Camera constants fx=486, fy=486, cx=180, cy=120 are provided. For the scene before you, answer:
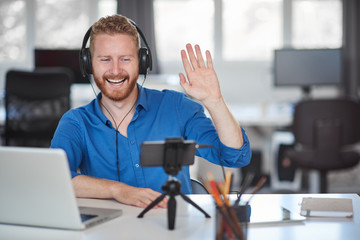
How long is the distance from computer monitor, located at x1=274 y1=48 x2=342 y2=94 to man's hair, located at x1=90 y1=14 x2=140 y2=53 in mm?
2631

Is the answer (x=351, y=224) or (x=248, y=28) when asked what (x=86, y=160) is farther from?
(x=248, y=28)

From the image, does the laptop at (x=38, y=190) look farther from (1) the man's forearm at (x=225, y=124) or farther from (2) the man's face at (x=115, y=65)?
(2) the man's face at (x=115, y=65)

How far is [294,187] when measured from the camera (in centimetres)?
408

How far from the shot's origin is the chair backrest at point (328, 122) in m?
3.31

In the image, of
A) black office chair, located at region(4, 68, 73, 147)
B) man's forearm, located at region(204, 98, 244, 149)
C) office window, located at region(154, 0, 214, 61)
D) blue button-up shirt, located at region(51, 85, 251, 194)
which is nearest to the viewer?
man's forearm, located at region(204, 98, 244, 149)

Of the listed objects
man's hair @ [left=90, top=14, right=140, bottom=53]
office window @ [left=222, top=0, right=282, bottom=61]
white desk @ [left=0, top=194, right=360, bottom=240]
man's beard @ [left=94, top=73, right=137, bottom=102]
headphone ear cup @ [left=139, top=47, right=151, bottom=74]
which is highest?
office window @ [left=222, top=0, right=282, bottom=61]

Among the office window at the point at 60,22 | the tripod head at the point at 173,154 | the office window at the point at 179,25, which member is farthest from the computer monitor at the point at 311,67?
the tripod head at the point at 173,154

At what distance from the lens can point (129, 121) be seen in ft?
5.78

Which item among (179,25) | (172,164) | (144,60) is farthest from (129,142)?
(179,25)

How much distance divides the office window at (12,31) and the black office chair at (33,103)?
2137 mm

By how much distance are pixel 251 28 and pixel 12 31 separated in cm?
255

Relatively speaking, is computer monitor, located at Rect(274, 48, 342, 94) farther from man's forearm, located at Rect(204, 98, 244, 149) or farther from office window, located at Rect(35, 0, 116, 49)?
man's forearm, located at Rect(204, 98, 244, 149)

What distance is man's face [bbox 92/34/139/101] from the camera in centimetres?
173

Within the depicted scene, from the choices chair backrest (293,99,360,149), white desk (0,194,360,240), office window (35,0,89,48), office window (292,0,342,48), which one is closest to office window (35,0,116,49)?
office window (35,0,89,48)
